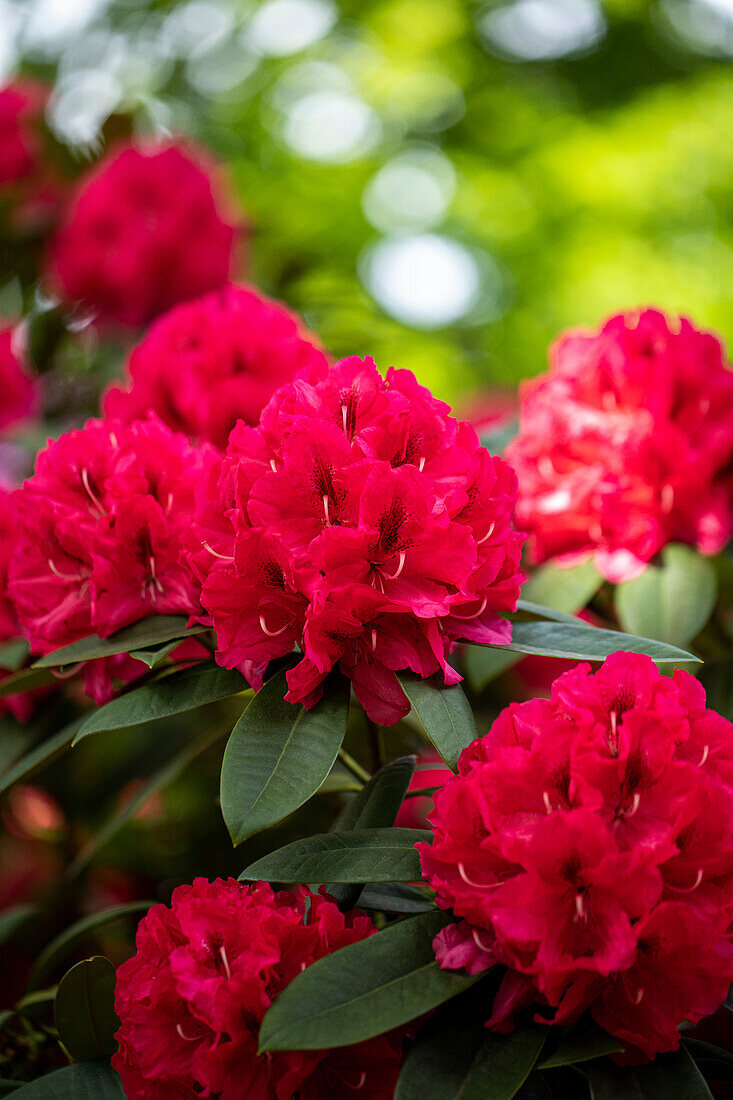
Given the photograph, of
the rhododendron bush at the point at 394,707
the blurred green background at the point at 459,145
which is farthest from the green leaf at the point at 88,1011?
the blurred green background at the point at 459,145

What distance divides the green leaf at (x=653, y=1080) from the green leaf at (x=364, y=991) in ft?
0.31

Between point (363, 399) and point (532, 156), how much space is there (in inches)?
148

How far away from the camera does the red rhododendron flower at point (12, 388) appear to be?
1574 mm

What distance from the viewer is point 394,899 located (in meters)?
0.66

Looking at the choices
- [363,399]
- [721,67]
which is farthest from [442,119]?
[363,399]

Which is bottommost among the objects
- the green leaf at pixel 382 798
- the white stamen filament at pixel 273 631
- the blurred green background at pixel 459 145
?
the blurred green background at pixel 459 145

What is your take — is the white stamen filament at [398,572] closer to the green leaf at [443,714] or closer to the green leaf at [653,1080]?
the green leaf at [443,714]

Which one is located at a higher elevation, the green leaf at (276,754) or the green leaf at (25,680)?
the green leaf at (276,754)

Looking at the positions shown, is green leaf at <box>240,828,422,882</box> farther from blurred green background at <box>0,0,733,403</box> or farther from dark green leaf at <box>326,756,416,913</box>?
blurred green background at <box>0,0,733,403</box>

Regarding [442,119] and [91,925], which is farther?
[442,119]

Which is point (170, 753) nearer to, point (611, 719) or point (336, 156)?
point (611, 719)

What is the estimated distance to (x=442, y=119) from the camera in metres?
4.24

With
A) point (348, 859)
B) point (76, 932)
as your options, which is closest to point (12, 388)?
point (76, 932)

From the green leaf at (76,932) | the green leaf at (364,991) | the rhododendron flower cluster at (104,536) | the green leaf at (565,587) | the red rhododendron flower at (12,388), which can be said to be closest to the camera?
the green leaf at (364,991)
